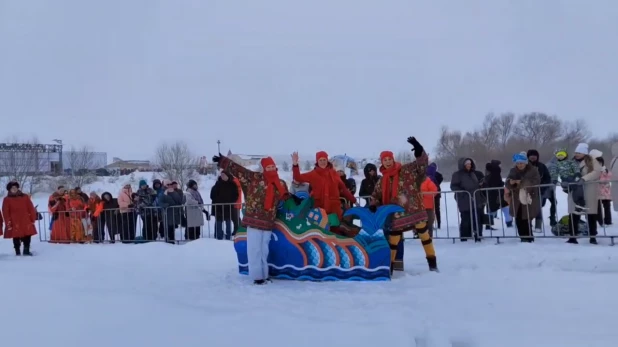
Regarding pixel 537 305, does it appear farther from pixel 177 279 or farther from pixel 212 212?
pixel 212 212

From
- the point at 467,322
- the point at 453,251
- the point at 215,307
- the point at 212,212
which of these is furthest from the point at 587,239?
the point at 212,212

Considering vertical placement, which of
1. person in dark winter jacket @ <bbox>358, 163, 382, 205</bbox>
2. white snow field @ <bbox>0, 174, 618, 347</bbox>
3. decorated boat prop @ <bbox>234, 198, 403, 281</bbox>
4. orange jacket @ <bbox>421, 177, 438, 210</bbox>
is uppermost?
person in dark winter jacket @ <bbox>358, 163, 382, 205</bbox>

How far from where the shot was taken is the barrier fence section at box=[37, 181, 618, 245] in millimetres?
9070

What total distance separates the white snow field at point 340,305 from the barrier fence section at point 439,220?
0.84 metres

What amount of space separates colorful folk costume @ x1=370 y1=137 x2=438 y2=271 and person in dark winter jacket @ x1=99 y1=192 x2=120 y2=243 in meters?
8.58

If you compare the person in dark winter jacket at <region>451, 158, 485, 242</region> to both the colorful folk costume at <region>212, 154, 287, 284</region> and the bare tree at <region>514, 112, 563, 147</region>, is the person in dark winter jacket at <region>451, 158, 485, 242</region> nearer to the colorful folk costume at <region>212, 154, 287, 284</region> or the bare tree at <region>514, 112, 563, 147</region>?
the colorful folk costume at <region>212, 154, 287, 284</region>

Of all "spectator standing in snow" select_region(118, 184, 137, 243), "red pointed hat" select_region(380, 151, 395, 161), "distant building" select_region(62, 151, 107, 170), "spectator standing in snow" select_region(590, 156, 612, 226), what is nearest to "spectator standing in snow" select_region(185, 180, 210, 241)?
"spectator standing in snow" select_region(118, 184, 137, 243)

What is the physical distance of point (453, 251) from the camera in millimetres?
8914

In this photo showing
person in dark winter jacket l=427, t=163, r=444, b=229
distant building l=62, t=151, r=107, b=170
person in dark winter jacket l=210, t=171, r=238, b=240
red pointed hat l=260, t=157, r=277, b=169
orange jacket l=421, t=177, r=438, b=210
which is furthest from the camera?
distant building l=62, t=151, r=107, b=170

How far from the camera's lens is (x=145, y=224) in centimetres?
1308

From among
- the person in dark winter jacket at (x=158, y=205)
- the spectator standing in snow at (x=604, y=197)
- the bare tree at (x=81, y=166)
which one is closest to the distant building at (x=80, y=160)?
the bare tree at (x=81, y=166)

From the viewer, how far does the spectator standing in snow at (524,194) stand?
9031 mm

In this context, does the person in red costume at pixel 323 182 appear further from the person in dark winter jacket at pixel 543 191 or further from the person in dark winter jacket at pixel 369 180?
the person in dark winter jacket at pixel 543 191

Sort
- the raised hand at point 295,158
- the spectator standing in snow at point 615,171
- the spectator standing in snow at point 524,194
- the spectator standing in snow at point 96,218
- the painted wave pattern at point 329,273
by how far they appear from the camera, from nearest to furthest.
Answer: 1. the painted wave pattern at point 329,273
2. the raised hand at point 295,158
3. the spectator standing in snow at point 615,171
4. the spectator standing in snow at point 524,194
5. the spectator standing in snow at point 96,218
